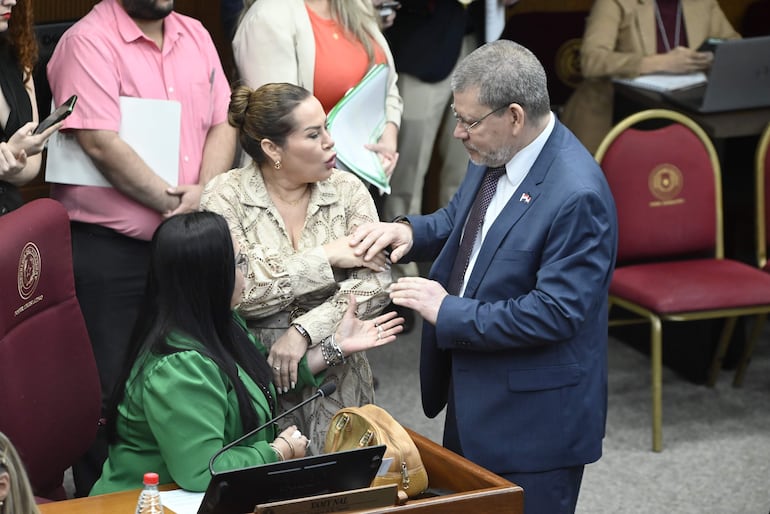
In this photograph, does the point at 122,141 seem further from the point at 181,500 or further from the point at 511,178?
the point at 181,500

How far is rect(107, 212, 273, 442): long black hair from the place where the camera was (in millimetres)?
2598

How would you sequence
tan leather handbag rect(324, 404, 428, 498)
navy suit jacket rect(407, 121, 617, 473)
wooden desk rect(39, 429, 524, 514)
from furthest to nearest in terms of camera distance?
1. navy suit jacket rect(407, 121, 617, 473)
2. tan leather handbag rect(324, 404, 428, 498)
3. wooden desk rect(39, 429, 524, 514)

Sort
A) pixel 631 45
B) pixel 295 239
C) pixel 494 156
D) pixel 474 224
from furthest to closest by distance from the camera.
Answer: pixel 631 45, pixel 295 239, pixel 474 224, pixel 494 156

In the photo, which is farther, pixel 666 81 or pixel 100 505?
pixel 666 81

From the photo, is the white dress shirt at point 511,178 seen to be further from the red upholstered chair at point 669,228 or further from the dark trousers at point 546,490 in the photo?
the red upholstered chair at point 669,228

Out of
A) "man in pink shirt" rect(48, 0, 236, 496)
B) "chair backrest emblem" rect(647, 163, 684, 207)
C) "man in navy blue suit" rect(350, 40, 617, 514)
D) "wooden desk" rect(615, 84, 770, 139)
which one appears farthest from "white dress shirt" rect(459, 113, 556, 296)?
"wooden desk" rect(615, 84, 770, 139)

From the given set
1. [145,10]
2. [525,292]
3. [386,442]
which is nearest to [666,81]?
[145,10]

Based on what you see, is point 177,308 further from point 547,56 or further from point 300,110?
point 547,56

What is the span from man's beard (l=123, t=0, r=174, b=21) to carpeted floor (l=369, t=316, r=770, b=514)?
5.45ft

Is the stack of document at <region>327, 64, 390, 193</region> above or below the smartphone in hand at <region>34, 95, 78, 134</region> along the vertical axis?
below

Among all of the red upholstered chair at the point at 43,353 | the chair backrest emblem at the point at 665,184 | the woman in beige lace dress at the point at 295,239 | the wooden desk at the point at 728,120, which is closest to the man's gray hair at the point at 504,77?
the woman in beige lace dress at the point at 295,239

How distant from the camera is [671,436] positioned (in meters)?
4.52

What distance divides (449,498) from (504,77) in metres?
0.93

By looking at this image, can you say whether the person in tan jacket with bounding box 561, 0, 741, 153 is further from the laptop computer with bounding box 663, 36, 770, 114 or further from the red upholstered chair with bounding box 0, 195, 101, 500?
the red upholstered chair with bounding box 0, 195, 101, 500
